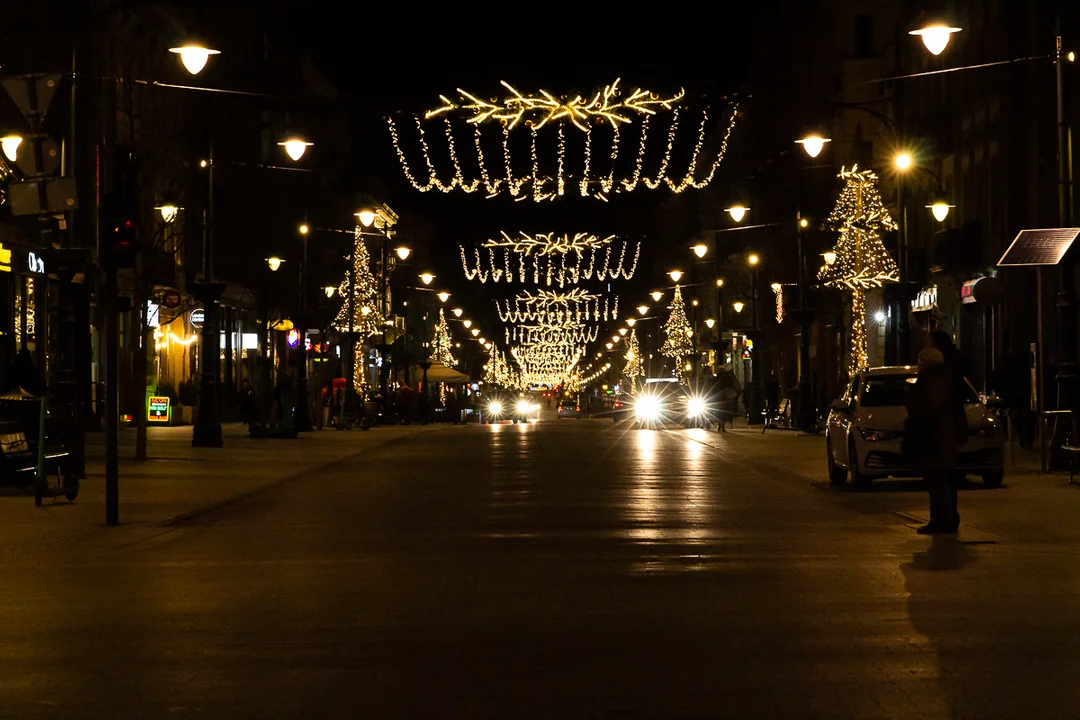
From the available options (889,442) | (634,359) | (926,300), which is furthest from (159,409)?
(634,359)

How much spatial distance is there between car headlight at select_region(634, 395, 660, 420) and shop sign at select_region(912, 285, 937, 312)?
14.5 metres

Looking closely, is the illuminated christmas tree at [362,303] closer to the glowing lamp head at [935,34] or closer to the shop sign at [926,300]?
the shop sign at [926,300]

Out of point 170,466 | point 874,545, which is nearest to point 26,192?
point 170,466

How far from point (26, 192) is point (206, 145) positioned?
12449 millimetres

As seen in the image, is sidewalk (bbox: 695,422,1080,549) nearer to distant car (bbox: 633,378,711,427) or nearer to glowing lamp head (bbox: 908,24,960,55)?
glowing lamp head (bbox: 908,24,960,55)

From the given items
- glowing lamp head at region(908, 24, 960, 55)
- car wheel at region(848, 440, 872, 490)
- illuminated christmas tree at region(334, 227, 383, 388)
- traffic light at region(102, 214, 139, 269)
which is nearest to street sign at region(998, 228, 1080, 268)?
glowing lamp head at region(908, 24, 960, 55)

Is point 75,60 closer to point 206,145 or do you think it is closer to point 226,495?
point 226,495

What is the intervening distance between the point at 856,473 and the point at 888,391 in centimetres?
198

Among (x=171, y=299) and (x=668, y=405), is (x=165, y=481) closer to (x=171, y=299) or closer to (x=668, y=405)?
(x=171, y=299)

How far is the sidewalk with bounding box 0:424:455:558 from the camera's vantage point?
1955cm

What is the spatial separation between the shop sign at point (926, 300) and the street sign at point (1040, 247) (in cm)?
2896

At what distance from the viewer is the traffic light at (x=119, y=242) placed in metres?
20.3

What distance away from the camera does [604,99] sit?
104ft

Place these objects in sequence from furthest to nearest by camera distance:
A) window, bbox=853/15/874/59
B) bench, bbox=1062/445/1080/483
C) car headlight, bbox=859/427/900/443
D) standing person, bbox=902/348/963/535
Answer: window, bbox=853/15/874/59, car headlight, bbox=859/427/900/443, bench, bbox=1062/445/1080/483, standing person, bbox=902/348/963/535
